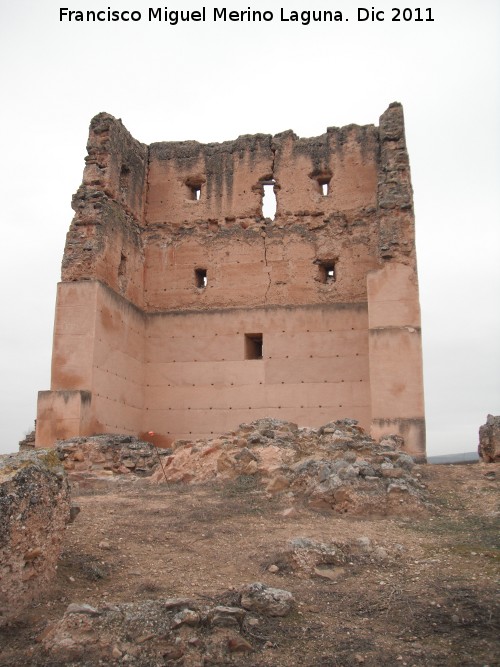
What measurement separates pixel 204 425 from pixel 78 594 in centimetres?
956

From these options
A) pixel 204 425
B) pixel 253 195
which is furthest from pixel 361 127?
pixel 204 425

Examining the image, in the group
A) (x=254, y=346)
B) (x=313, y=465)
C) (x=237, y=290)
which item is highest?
(x=237, y=290)

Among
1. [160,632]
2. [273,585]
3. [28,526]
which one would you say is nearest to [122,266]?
[28,526]

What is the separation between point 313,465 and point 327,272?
7.54 meters

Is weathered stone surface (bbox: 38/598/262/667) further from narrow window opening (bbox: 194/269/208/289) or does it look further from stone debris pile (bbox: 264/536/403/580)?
narrow window opening (bbox: 194/269/208/289)

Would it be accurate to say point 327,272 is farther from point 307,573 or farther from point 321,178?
point 307,573

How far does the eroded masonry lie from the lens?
42.3 feet

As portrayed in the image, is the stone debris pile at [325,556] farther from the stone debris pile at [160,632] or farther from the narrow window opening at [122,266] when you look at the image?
the narrow window opening at [122,266]

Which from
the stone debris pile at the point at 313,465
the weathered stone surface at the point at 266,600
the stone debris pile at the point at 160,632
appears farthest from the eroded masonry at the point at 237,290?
the stone debris pile at the point at 160,632

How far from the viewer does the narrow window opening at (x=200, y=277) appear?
51.6 feet

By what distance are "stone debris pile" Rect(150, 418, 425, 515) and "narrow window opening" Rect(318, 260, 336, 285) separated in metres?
4.42

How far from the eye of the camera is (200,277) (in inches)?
628

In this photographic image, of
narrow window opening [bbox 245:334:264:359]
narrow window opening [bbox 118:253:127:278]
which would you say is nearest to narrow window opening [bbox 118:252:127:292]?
narrow window opening [bbox 118:253:127:278]

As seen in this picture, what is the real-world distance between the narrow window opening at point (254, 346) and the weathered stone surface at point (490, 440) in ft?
17.3
